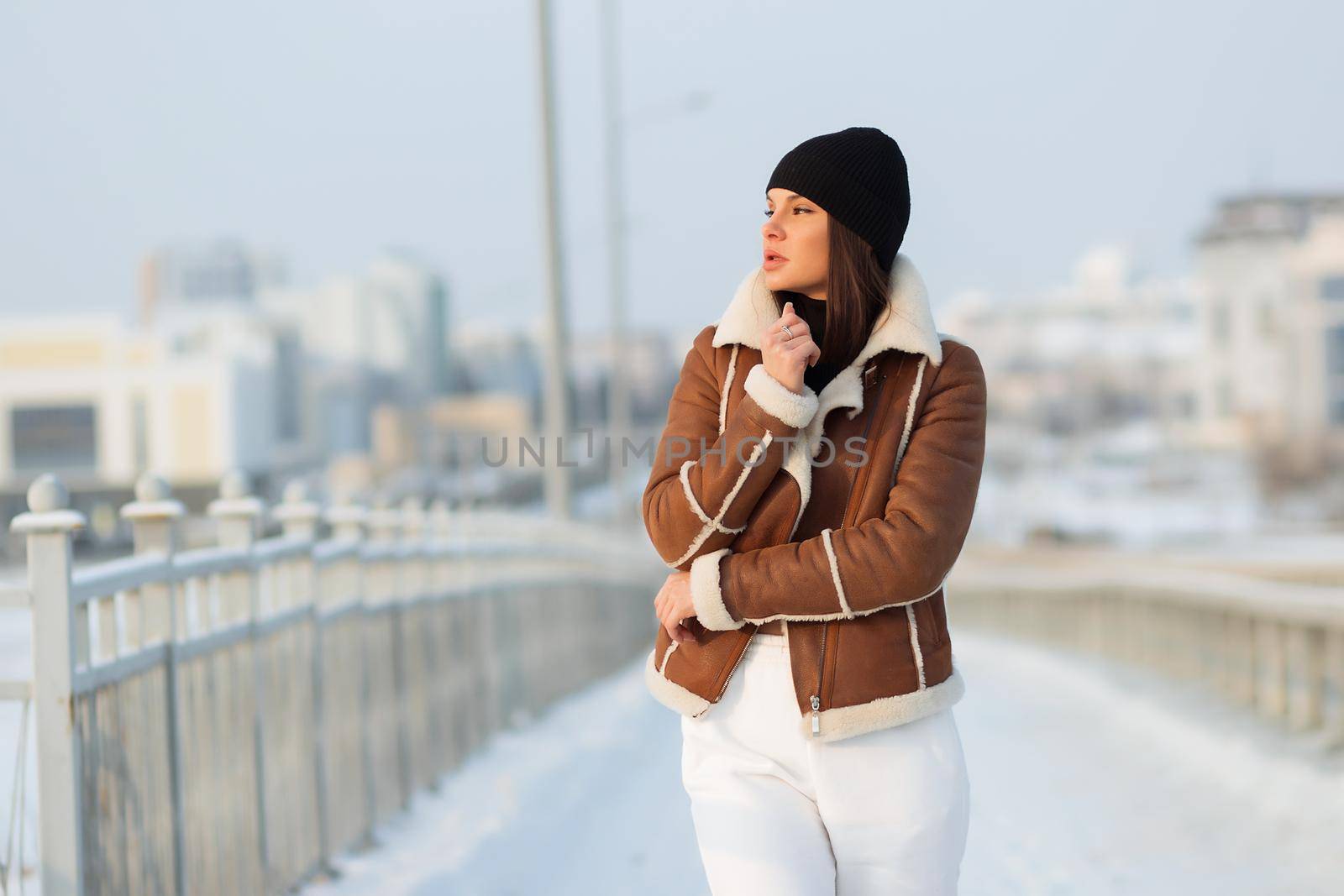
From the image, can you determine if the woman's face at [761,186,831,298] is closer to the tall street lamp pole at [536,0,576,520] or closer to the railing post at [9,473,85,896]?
the railing post at [9,473,85,896]

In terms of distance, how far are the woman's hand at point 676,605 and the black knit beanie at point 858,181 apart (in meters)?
0.68

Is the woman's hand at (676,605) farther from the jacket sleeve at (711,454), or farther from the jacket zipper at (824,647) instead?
the jacket zipper at (824,647)

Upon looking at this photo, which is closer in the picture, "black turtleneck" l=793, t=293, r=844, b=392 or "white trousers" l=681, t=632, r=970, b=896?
"white trousers" l=681, t=632, r=970, b=896

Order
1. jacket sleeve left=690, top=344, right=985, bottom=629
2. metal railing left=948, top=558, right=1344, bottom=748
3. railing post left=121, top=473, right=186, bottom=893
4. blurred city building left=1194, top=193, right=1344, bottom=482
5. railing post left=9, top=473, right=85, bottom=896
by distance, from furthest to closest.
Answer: blurred city building left=1194, top=193, right=1344, bottom=482, metal railing left=948, top=558, right=1344, bottom=748, railing post left=121, top=473, right=186, bottom=893, railing post left=9, top=473, right=85, bottom=896, jacket sleeve left=690, top=344, right=985, bottom=629

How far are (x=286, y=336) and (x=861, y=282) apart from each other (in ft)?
449

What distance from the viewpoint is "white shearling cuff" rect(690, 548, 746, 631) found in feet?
8.50

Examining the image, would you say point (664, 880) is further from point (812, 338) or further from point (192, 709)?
point (812, 338)

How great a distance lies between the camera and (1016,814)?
7.54 metres

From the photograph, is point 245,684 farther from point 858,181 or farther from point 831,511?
point 858,181

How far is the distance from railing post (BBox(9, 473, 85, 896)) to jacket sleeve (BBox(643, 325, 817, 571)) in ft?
5.69

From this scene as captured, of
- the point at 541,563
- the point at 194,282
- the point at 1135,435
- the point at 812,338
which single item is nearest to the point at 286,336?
the point at 194,282

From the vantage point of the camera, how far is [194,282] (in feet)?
609

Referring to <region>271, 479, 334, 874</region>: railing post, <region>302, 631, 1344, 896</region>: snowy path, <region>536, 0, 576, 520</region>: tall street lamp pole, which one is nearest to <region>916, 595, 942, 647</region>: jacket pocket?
<region>302, 631, 1344, 896</region>: snowy path

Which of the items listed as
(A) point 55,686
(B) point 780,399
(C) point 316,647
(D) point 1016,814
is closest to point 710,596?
(B) point 780,399
